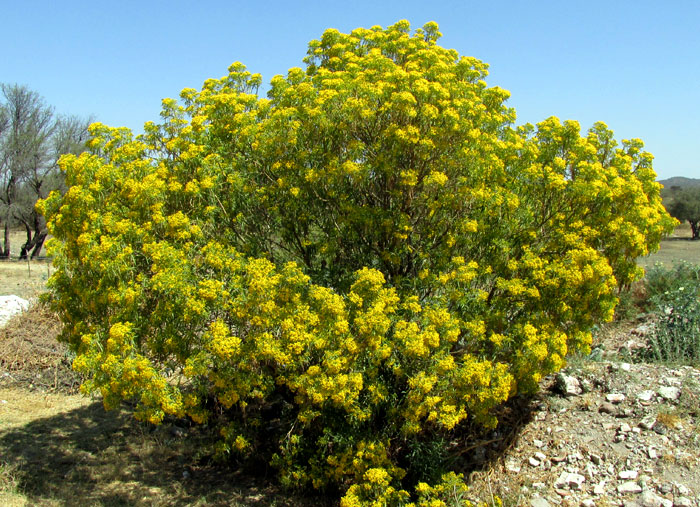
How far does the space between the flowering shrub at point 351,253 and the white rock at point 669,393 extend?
1.55 meters

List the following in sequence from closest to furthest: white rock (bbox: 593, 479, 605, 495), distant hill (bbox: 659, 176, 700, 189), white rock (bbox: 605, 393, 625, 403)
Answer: white rock (bbox: 593, 479, 605, 495), white rock (bbox: 605, 393, 625, 403), distant hill (bbox: 659, 176, 700, 189)

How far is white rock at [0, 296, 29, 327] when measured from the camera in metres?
10.2

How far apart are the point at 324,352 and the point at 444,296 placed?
4.45 ft

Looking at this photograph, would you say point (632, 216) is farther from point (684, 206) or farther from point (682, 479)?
point (684, 206)

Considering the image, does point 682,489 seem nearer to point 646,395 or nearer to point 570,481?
point 570,481

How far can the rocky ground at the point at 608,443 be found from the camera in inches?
216

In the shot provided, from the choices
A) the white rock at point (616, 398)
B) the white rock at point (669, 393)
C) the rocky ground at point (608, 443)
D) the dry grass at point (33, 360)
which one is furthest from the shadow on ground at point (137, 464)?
the white rock at point (669, 393)

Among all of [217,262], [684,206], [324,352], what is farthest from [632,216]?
[684,206]

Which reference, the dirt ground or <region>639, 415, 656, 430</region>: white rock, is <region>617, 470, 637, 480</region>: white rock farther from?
<region>639, 415, 656, 430</region>: white rock

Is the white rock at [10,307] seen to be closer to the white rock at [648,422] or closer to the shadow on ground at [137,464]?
the shadow on ground at [137,464]

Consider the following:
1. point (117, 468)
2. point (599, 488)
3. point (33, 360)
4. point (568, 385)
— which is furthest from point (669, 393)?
point (33, 360)

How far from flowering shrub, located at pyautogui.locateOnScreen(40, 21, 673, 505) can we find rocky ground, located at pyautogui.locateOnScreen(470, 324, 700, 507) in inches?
39.4

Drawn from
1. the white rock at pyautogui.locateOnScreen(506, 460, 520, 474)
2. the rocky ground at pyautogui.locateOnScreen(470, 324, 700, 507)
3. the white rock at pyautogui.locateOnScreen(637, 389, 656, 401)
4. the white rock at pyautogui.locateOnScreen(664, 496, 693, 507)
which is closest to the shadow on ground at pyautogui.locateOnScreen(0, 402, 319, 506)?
the white rock at pyautogui.locateOnScreen(506, 460, 520, 474)

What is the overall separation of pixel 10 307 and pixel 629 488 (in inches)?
411
